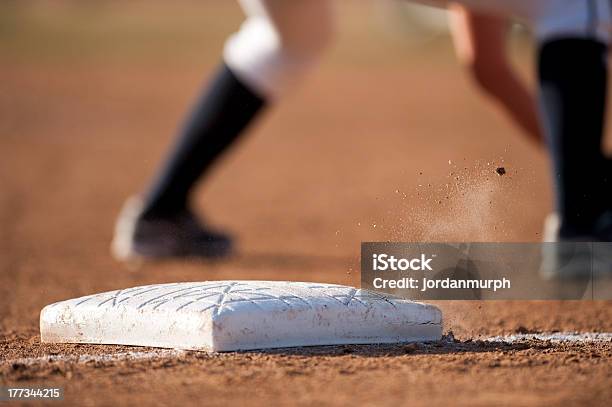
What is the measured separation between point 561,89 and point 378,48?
799 inches

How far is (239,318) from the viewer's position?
2.23 metres

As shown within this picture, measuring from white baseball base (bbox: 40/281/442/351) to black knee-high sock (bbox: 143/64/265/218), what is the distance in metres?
1.51

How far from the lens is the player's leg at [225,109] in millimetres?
3783

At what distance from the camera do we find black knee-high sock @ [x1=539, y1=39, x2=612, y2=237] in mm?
3020

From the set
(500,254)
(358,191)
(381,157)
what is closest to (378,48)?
(381,157)

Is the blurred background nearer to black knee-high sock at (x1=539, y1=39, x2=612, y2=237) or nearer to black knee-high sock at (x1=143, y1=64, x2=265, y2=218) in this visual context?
black knee-high sock at (x1=539, y1=39, x2=612, y2=237)

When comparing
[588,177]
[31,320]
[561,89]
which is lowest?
[31,320]

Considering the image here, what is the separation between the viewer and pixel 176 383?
6.63ft

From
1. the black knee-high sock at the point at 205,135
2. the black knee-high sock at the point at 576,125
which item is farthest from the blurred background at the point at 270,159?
the black knee-high sock at the point at 205,135

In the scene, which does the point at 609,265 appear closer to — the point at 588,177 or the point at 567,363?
the point at 588,177

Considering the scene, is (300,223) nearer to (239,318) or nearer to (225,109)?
(225,109)

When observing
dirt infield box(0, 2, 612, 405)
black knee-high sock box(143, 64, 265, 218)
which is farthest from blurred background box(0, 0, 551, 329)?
black knee-high sock box(143, 64, 265, 218)

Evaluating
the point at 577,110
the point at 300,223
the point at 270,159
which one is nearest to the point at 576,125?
the point at 577,110

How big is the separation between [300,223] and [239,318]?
3.20m
